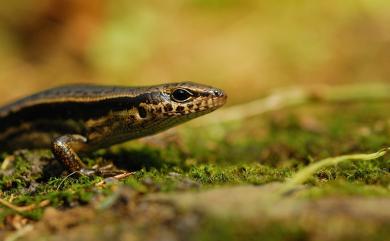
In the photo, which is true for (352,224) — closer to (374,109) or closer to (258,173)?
(258,173)

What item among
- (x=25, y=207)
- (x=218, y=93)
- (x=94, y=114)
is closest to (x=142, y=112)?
(x=94, y=114)

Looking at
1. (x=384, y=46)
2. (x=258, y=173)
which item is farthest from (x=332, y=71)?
(x=258, y=173)

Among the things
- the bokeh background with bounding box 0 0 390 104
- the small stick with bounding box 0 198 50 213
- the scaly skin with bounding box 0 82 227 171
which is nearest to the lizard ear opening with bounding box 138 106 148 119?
the scaly skin with bounding box 0 82 227 171

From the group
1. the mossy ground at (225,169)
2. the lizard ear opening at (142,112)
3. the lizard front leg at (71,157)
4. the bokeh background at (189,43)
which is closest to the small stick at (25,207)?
the mossy ground at (225,169)

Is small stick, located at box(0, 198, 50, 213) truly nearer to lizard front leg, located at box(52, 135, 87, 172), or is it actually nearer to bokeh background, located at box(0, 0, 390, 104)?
lizard front leg, located at box(52, 135, 87, 172)

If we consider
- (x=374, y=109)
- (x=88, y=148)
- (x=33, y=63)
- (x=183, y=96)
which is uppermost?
(x=33, y=63)

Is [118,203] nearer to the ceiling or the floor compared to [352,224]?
nearer to the ceiling

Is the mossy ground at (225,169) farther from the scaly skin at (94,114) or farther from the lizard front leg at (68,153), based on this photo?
the scaly skin at (94,114)
